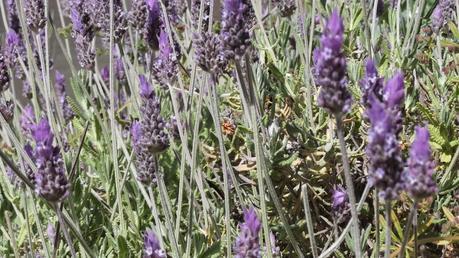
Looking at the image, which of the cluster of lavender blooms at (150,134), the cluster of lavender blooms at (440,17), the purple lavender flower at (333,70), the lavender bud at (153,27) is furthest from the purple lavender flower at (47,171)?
the cluster of lavender blooms at (440,17)

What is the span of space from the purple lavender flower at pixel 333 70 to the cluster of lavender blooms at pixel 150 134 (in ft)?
1.37

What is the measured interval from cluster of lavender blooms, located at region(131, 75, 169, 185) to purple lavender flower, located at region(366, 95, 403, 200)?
0.50 m

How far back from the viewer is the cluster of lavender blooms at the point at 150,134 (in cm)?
123

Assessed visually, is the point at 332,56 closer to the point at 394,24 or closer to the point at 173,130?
the point at 173,130

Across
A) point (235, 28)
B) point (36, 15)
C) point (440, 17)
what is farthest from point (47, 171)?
point (440, 17)

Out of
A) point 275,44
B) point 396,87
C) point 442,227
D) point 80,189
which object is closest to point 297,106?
point 275,44

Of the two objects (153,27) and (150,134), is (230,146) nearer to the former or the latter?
(153,27)

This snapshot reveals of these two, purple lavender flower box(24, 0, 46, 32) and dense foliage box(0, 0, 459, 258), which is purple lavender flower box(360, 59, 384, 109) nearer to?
dense foliage box(0, 0, 459, 258)

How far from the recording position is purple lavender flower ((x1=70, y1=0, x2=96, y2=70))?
1.74 metres

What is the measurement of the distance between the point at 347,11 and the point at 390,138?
1.34 m

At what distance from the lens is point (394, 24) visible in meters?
1.92

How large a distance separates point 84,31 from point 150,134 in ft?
2.02

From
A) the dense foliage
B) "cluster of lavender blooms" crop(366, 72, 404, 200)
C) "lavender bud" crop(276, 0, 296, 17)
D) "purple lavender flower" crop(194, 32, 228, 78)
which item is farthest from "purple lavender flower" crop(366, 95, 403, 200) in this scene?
"lavender bud" crop(276, 0, 296, 17)

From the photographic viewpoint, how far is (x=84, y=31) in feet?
5.70
